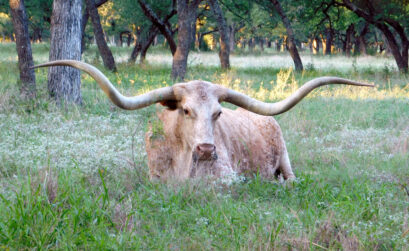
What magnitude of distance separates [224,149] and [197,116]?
737 mm

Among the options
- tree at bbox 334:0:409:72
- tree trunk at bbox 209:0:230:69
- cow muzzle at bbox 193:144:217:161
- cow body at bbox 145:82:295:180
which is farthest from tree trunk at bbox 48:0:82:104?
tree at bbox 334:0:409:72

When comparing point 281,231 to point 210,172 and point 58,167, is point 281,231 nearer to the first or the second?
point 210,172

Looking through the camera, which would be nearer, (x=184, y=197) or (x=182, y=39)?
(x=184, y=197)

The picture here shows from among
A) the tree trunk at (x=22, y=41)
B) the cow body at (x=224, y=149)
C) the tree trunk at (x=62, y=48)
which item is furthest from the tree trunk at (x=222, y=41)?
the cow body at (x=224, y=149)

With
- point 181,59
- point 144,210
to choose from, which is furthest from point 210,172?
point 181,59

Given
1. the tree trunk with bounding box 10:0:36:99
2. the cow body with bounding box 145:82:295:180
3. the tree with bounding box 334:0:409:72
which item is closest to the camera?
the cow body with bounding box 145:82:295:180

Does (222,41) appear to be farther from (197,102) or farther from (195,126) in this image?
(195,126)

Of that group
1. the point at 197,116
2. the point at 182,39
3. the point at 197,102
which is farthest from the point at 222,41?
the point at 197,116

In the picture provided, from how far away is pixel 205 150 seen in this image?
3.94 m

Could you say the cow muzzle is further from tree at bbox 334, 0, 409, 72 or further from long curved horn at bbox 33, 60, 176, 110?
tree at bbox 334, 0, 409, 72

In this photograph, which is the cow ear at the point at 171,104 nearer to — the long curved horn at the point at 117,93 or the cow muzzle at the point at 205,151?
the long curved horn at the point at 117,93

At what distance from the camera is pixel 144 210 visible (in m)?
3.42

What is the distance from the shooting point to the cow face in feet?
13.1

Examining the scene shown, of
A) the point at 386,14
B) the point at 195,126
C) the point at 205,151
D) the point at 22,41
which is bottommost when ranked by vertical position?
the point at 205,151
